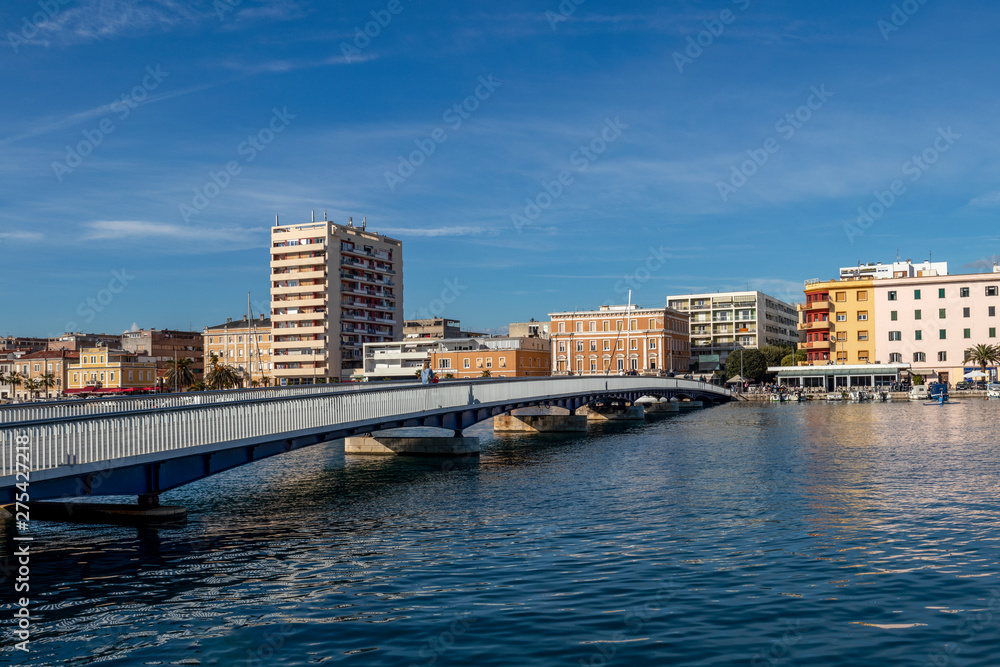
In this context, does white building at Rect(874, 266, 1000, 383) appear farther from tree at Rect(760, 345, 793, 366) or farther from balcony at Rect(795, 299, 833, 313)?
tree at Rect(760, 345, 793, 366)

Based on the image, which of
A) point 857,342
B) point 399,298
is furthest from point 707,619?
point 399,298

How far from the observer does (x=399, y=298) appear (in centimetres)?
18250

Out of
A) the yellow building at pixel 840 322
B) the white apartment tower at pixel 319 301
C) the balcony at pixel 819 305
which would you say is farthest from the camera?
the white apartment tower at pixel 319 301

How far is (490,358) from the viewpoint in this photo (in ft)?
471

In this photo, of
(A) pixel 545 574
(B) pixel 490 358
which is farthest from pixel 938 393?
(A) pixel 545 574

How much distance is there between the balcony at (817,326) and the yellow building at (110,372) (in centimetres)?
11641

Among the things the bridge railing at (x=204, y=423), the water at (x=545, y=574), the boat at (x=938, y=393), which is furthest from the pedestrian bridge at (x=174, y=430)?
the boat at (x=938, y=393)

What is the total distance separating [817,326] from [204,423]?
4839 inches

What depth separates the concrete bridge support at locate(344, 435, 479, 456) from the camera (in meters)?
47.6

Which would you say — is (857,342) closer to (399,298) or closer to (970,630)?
(399,298)

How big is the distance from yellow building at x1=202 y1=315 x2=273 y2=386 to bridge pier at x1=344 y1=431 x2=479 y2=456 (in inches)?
4756

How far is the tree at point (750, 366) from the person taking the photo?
535ft

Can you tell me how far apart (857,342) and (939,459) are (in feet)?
319

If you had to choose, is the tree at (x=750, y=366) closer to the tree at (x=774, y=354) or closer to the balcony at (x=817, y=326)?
the tree at (x=774, y=354)
